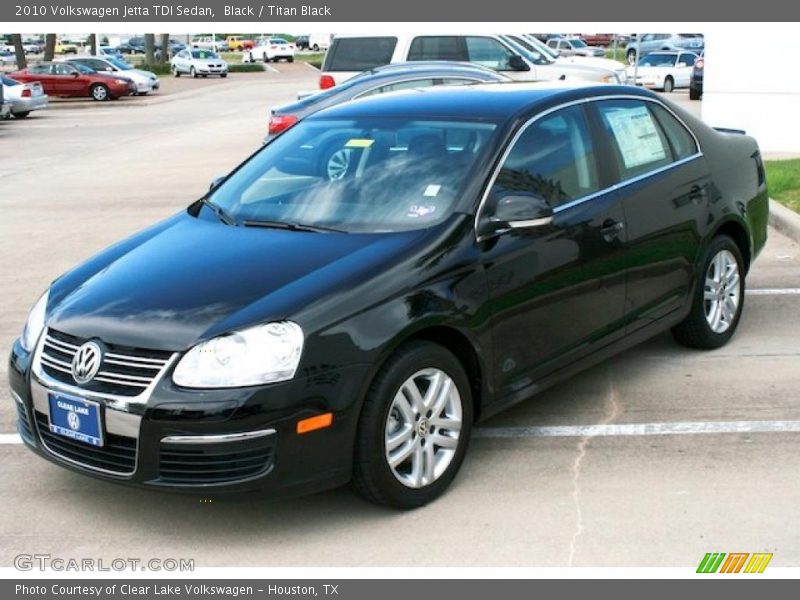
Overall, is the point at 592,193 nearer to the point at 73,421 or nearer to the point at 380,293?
the point at 380,293

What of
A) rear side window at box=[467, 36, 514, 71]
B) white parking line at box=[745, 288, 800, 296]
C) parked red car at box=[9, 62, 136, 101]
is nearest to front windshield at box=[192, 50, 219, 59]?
parked red car at box=[9, 62, 136, 101]

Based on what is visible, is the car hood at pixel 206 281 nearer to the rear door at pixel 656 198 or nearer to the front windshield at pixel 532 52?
the rear door at pixel 656 198

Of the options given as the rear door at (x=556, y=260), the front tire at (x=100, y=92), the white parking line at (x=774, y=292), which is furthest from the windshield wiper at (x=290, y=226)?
the front tire at (x=100, y=92)

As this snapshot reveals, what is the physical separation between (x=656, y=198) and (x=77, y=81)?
123 feet

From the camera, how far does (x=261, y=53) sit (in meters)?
73.6

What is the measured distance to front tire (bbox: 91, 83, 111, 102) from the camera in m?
40.1

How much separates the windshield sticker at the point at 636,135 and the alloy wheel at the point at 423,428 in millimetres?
1916

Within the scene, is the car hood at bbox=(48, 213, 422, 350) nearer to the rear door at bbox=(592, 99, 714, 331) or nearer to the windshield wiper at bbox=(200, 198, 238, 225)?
the windshield wiper at bbox=(200, 198, 238, 225)

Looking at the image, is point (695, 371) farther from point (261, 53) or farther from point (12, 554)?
point (261, 53)

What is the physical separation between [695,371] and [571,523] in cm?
221

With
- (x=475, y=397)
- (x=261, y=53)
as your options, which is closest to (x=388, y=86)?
(x=475, y=397)

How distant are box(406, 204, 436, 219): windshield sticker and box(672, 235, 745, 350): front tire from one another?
82.5 inches

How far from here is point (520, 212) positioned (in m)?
5.14

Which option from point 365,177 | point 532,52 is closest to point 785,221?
point 365,177
